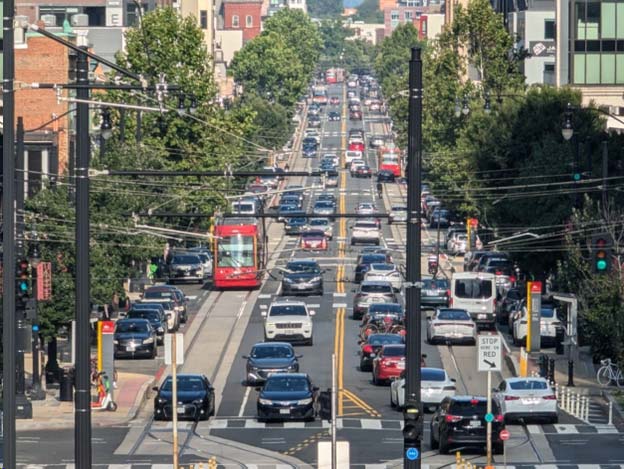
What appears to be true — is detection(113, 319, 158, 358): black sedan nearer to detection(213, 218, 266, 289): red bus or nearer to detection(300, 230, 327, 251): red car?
detection(213, 218, 266, 289): red bus

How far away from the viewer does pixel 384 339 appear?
214 ft

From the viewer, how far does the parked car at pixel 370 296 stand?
79188mm

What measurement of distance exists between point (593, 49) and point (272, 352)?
2231 inches

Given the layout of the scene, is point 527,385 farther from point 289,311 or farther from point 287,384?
point 289,311

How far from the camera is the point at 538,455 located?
48.7 meters

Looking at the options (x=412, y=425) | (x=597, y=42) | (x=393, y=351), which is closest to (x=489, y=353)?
(x=393, y=351)

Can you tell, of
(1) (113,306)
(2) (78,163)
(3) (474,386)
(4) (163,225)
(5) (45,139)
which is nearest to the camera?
(2) (78,163)

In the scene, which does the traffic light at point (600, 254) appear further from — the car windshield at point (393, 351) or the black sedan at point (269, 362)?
the black sedan at point (269, 362)

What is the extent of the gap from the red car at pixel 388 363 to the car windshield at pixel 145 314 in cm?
1251

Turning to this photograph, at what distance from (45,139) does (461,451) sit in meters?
49.4

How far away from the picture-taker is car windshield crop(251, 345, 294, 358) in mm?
62131

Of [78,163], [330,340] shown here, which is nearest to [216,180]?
[330,340]

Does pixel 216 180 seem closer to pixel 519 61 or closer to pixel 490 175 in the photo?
pixel 490 175

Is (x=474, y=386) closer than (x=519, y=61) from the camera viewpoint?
Yes
